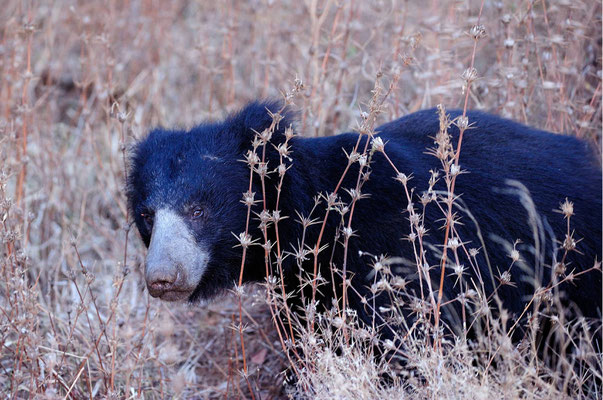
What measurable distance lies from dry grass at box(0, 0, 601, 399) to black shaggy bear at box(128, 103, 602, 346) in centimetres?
24

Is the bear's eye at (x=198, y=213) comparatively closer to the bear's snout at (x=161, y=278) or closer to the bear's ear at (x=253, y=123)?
the bear's snout at (x=161, y=278)

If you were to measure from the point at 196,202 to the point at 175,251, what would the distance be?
11.0 inches

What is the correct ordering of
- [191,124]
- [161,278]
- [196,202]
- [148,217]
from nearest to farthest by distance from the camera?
1. [161,278]
2. [196,202]
3. [148,217]
4. [191,124]

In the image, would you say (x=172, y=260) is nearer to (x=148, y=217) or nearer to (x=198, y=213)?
(x=198, y=213)

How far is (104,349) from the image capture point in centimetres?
447

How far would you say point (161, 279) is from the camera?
3215mm

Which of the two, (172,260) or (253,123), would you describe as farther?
(253,123)

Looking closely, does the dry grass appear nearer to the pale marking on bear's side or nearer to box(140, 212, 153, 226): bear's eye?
box(140, 212, 153, 226): bear's eye

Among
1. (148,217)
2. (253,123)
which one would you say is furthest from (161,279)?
(253,123)

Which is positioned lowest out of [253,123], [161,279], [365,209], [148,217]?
[161,279]

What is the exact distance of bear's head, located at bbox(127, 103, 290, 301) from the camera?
10.9 feet

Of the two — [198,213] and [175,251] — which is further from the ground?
[198,213]

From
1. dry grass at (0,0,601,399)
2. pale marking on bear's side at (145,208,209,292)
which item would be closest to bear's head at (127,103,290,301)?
pale marking on bear's side at (145,208,209,292)

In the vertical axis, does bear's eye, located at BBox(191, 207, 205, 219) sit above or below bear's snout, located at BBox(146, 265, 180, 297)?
above
